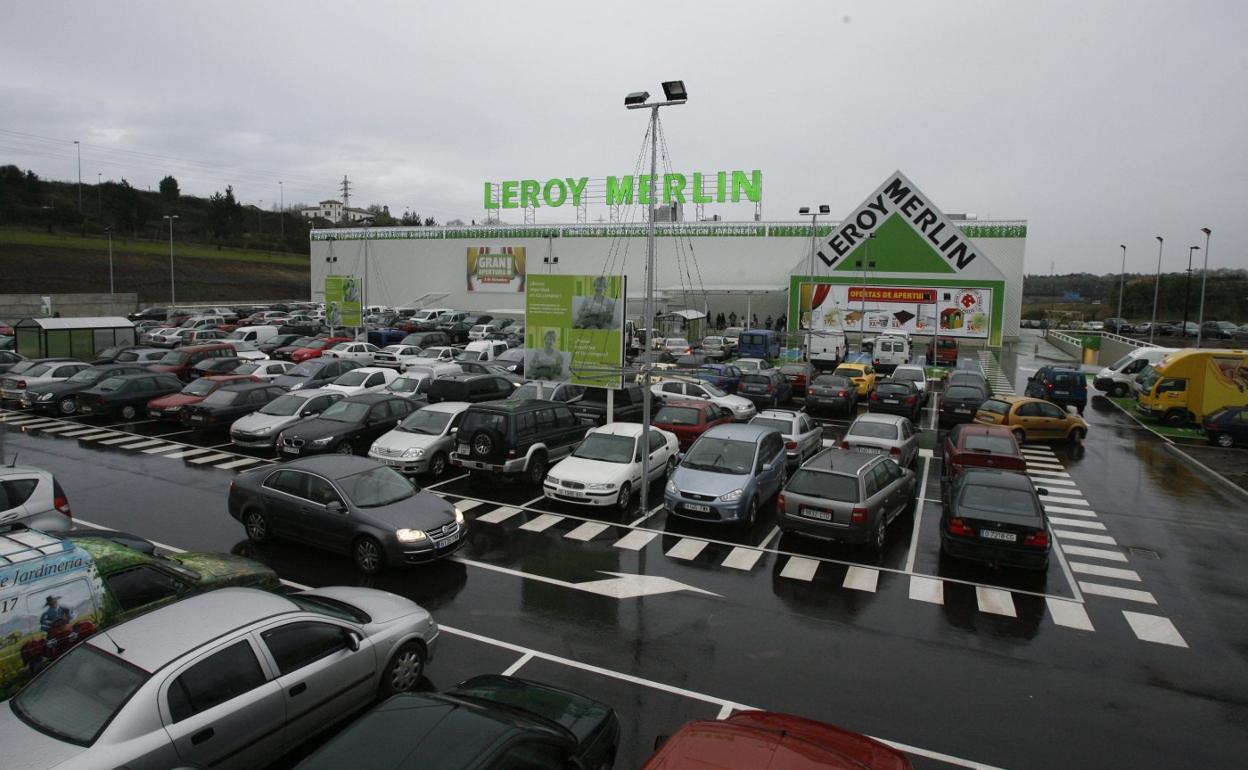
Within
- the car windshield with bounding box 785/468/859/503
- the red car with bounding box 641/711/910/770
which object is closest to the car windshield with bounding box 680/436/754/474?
the car windshield with bounding box 785/468/859/503

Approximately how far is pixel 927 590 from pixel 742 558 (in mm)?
2835

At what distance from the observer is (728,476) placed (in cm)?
1405

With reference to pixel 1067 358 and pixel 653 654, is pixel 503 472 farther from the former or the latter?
pixel 1067 358

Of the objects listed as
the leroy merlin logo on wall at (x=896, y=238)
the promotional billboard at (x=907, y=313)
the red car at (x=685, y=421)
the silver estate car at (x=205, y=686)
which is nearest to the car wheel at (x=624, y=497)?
the red car at (x=685, y=421)

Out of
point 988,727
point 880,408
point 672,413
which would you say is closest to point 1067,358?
point 880,408

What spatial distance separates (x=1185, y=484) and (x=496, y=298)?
54.9 m

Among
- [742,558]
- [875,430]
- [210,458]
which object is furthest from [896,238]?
[210,458]

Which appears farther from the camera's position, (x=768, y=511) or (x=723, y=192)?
(x=723, y=192)

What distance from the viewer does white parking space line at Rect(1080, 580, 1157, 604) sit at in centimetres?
1123

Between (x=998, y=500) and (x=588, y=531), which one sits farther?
(x=588, y=531)

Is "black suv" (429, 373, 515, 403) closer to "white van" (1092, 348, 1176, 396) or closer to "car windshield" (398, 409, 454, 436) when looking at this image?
"car windshield" (398, 409, 454, 436)

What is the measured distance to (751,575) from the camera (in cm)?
1181

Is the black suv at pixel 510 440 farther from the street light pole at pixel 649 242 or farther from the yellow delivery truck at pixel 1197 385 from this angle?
the yellow delivery truck at pixel 1197 385

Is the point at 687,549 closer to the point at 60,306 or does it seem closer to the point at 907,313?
the point at 907,313
